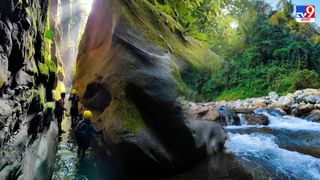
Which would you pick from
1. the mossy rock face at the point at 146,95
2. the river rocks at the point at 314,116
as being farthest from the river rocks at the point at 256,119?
the mossy rock face at the point at 146,95

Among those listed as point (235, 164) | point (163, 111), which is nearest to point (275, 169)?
point (235, 164)

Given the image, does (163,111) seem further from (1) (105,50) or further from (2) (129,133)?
(1) (105,50)

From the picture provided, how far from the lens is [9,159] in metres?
4.07

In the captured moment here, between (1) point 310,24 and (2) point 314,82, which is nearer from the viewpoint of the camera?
(2) point 314,82

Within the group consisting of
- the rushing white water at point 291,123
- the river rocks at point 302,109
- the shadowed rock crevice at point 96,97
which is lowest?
the rushing white water at point 291,123

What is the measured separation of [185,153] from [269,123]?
924cm

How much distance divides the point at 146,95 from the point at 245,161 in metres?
3.35

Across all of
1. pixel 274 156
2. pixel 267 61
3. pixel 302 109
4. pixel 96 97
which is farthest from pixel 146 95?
pixel 267 61

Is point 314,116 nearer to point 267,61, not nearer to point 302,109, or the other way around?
point 302,109

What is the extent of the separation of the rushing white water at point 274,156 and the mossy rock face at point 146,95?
90cm

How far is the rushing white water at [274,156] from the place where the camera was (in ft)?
24.8

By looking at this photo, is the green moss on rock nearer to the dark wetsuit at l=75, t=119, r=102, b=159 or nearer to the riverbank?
the dark wetsuit at l=75, t=119, r=102, b=159

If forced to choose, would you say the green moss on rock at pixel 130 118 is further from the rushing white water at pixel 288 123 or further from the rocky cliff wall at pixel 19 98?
the rushing white water at pixel 288 123

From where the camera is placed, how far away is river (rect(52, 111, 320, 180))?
7.51m
